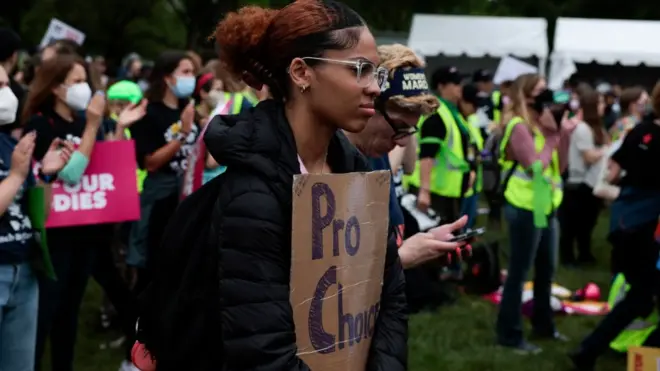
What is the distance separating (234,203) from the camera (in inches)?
88.4

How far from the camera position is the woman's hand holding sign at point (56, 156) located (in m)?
5.24

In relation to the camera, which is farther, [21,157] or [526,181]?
[526,181]

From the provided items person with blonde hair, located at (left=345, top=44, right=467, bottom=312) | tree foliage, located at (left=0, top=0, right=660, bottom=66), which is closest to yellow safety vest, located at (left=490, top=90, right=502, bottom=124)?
person with blonde hair, located at (left=345, top=44, right=467, bottom=312)

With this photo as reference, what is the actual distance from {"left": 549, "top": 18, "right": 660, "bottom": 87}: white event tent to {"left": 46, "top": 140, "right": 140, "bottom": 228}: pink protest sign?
2179 centimetres

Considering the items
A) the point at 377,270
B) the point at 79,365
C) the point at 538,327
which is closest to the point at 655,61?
the point at 538,327

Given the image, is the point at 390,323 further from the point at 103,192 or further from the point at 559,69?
the point at 559,69

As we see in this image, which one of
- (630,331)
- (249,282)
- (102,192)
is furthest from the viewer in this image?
(630,331)

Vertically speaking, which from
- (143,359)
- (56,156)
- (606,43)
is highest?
(606,43)

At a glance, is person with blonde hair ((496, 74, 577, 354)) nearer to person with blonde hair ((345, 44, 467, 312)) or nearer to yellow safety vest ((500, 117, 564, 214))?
yellow safety vest ((500, 117, 564, 214))

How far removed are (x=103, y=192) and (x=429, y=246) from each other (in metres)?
2.91

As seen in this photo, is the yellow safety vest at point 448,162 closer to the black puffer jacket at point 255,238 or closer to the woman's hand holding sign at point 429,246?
the woman's hand holding sign at point 429,246

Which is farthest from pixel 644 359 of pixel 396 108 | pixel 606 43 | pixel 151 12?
pixel 151 12

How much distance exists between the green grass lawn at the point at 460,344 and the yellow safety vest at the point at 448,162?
40.4 inches

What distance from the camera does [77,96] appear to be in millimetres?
5418
